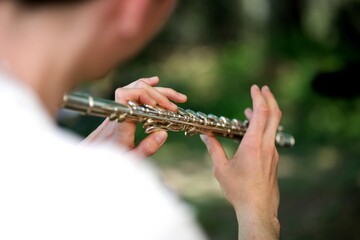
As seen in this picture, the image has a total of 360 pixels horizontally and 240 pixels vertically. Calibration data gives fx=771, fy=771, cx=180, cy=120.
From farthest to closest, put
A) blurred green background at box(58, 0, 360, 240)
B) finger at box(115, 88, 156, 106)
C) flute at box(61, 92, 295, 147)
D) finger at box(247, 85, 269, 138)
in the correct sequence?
blurred green background at box(58, 0, 360, 240) < finger at box(247, 85, 269, 138) < finger at box(115, 88, 156, 106) < flute at box(61, 92, 295, 147)

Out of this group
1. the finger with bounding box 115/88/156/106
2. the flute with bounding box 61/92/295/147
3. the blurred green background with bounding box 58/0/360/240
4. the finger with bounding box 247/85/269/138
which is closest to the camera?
the flute with bounding box 61/92/295/147

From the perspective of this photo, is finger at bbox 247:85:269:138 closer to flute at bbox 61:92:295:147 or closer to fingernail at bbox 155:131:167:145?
flute at bbox 61:92:295:147

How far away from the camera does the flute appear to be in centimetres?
131

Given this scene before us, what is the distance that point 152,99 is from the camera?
5.50ft

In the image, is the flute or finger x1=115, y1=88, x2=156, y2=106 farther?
finger x1=115, y1=88, x2=156, y2=106

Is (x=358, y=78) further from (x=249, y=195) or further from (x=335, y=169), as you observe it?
(x=249, y=195)

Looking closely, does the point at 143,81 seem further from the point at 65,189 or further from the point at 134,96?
the point at 65,189

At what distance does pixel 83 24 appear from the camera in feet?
2.50

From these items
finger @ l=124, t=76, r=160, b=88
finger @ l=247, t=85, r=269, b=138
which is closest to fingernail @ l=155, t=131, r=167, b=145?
finger @ l=124, t=76, r=160, b=88

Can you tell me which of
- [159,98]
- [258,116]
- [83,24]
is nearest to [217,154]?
[258,116]

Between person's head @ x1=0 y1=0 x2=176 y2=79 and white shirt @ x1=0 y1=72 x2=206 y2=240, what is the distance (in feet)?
0.19

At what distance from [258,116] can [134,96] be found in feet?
1.14

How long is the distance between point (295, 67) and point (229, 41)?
17.9 feet

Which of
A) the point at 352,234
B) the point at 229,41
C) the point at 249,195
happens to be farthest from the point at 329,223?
the point at 229,41
